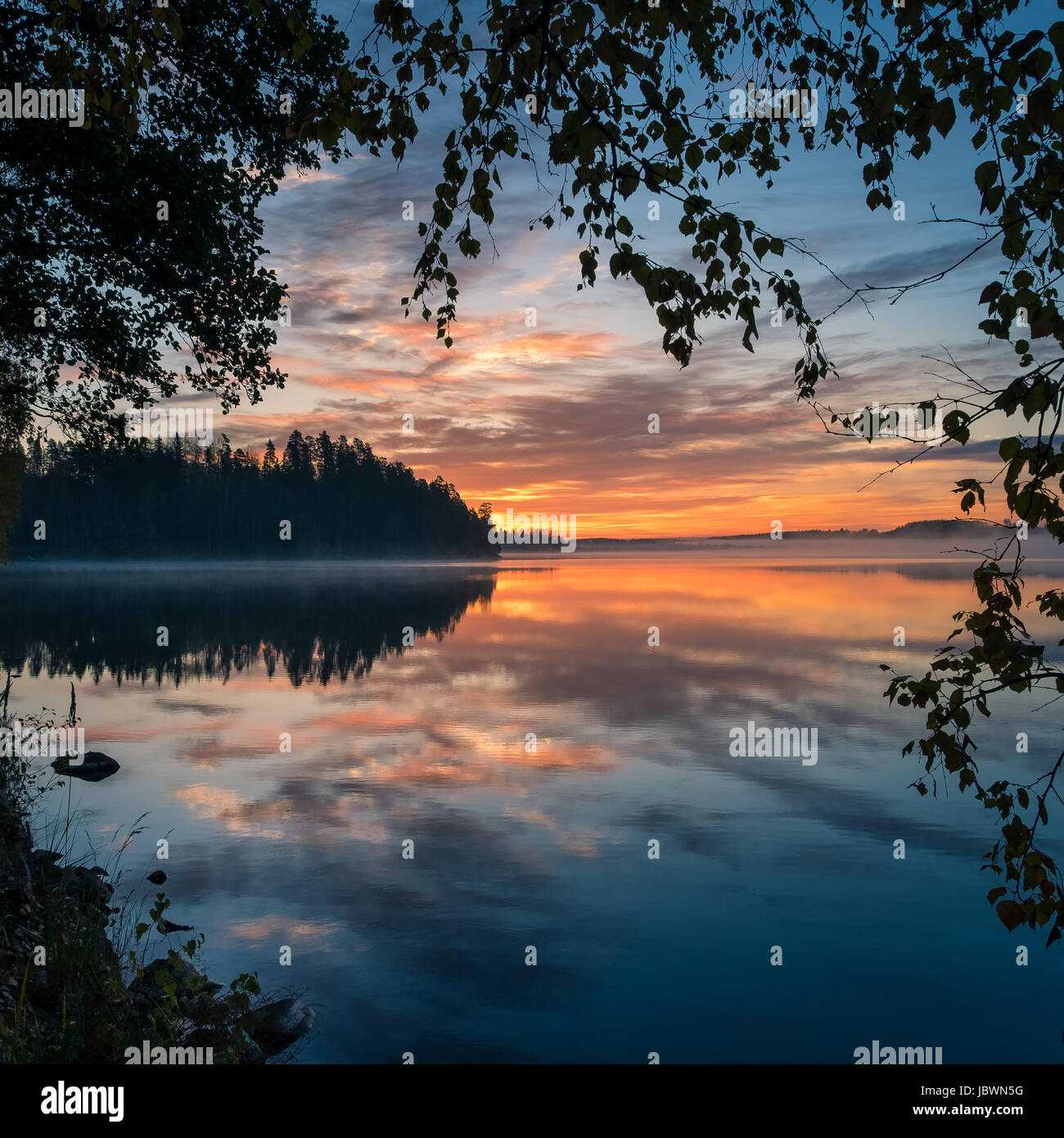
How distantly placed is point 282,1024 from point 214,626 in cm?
4100

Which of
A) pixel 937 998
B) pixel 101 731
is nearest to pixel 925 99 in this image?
pixel 937 998

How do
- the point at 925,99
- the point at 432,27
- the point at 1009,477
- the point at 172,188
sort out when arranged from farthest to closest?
the point at 172,188 → the point at 432,27 → the point at 925,99 → the point at 1009,477

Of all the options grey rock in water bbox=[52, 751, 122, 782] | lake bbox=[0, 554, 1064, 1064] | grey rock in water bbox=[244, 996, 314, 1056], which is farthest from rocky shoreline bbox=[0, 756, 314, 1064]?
grey rock in water bbox=[52, 751, 122, 782]

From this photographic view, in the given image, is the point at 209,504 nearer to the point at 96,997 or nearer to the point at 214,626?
the point at 214,626

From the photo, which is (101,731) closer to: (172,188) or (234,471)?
(172,188)

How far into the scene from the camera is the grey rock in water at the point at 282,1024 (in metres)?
7.32

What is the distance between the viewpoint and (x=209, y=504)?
142875 millimetres

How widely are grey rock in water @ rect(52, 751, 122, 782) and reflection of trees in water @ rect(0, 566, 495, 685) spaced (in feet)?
24.4

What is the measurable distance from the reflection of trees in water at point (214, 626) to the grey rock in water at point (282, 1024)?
18.6 m

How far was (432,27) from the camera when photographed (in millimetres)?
4223

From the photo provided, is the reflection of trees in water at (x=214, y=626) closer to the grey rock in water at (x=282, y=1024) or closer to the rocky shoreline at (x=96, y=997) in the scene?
the rocky shoreline at (x=96, y=997)
